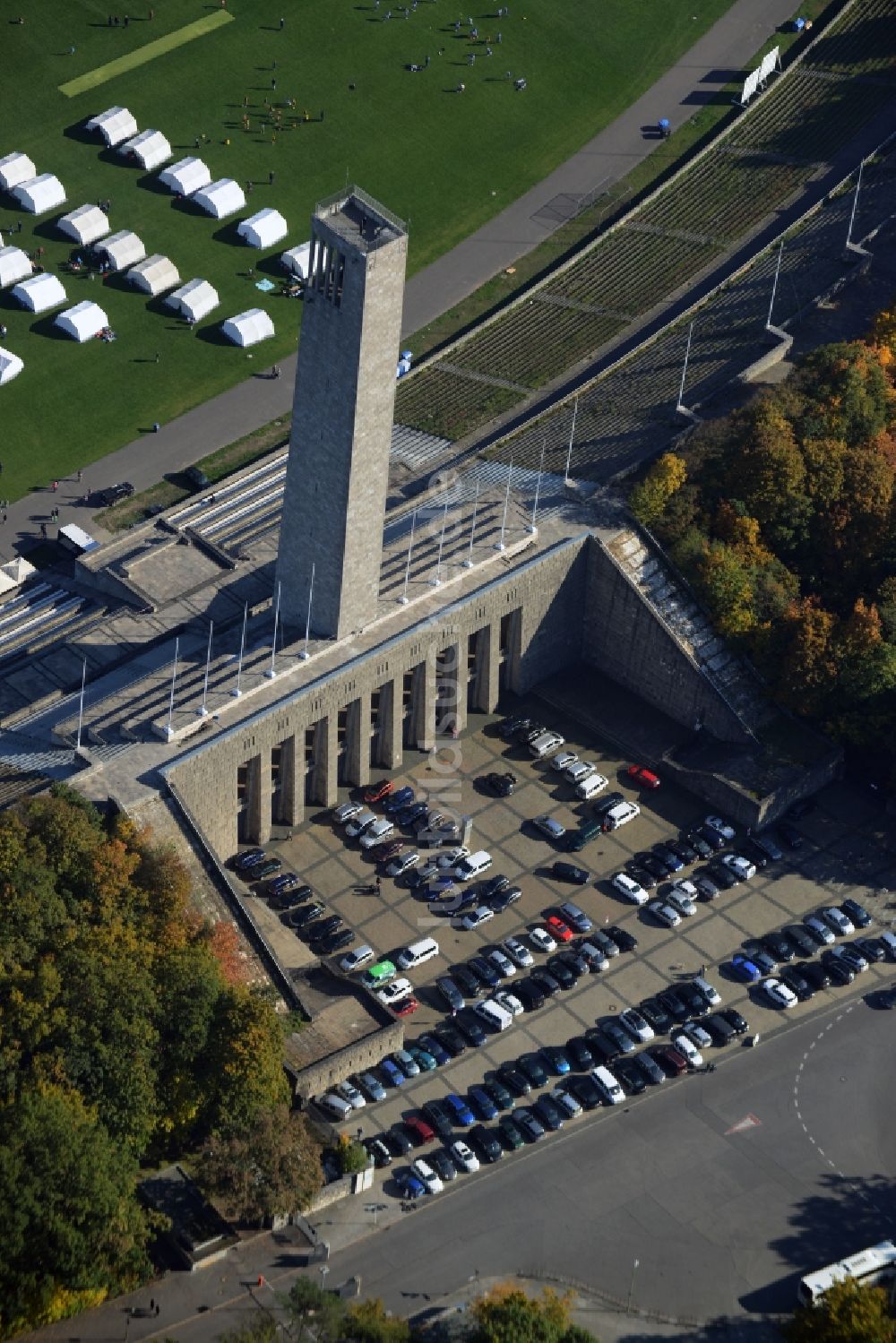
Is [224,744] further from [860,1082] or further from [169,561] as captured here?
[860,1082]

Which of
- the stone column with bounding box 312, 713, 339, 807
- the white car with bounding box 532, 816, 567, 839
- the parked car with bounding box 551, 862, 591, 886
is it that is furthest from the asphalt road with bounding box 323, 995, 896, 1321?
the stone column with bounding box 312, 713, 339, 807

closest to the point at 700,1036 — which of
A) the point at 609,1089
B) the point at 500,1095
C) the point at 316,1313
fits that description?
the point at 609,1089

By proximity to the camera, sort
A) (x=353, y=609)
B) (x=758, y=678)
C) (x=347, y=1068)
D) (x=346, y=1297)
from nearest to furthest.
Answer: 1. (x=346, y=1297)
2. (x=347, y=1068)
3. (x=353, y=609)
4. (x=758, y=678)

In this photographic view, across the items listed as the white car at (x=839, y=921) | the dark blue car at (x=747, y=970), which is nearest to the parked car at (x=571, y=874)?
the dark blue car at (x=747, y=970)

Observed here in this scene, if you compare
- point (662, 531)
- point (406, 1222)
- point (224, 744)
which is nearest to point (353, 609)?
point (224, 744)

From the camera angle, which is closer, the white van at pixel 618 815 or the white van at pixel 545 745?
the white van at pixel 618 815

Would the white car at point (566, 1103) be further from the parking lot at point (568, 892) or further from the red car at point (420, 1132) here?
the red car at point (420, 1132)

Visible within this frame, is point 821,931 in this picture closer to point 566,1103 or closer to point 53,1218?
point 566,1103
